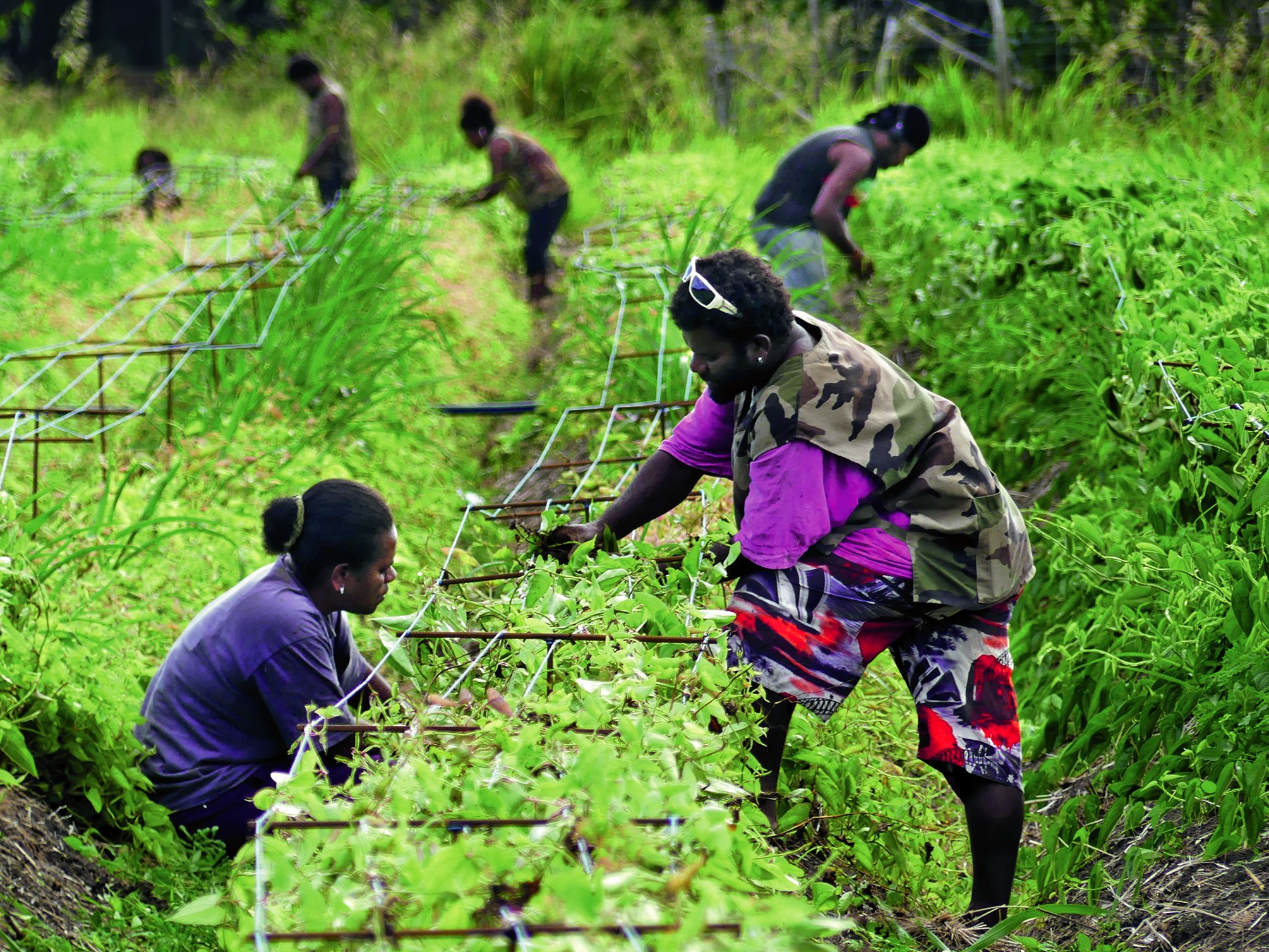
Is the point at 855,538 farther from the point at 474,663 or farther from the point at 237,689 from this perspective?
the point at 237,689

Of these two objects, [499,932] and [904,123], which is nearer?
[499,932]

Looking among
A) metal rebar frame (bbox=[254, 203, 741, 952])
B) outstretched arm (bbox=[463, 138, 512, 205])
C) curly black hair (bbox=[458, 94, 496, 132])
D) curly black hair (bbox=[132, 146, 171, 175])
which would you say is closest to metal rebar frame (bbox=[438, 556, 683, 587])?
metal rebar frame (bbox=[254, 203, 741, 952])

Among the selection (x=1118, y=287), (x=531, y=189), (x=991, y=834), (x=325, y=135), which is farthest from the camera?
(x=325, y=135)

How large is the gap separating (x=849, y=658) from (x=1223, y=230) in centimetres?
279

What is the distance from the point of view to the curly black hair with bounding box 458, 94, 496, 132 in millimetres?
9031

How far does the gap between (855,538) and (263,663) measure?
1.40 metres

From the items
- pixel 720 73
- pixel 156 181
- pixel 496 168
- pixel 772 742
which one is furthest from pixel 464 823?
pixel 720 73

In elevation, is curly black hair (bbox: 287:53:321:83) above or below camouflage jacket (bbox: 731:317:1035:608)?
below

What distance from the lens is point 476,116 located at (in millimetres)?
9156

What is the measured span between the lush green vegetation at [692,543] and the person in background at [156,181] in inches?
52.8

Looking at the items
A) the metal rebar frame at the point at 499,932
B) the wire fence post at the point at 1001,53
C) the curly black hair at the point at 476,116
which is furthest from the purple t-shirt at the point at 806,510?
the wire fence post at the point at 1001,53

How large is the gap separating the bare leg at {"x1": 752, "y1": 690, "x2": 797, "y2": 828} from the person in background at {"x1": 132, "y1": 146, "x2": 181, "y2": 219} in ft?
28.6

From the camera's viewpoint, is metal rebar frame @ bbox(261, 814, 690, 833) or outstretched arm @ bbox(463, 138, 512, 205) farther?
outstretched arm @ bbox(463, 138, 512, 205)

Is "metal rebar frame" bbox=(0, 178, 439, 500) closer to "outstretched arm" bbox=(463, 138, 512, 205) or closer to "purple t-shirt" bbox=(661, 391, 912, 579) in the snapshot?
"outstretched arm" bbox=(463, 138, 512, 205)
